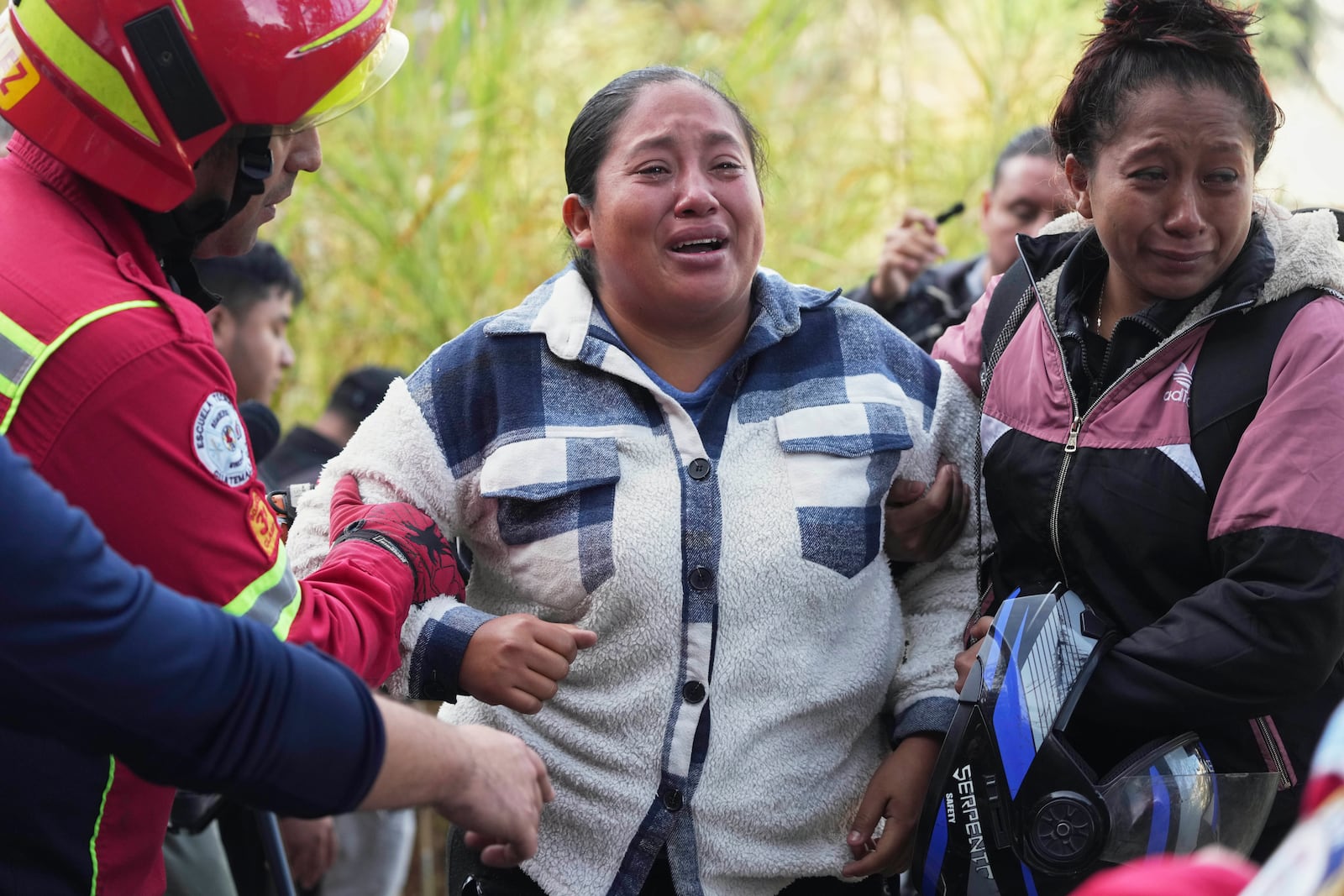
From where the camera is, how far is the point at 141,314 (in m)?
1.61

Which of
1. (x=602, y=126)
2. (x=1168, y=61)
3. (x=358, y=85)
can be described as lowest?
(x=602, y=126)

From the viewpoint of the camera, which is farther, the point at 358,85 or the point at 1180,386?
the point at 1180,386

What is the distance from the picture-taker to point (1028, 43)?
5746 mm

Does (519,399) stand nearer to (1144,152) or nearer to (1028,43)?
(1144,152)

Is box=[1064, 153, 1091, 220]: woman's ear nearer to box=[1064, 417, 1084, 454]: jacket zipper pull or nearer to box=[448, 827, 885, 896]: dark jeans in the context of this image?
box=[1064, 417, 1084, 454]: jacket zipper pull

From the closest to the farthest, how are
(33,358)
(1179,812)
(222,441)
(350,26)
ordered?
(33,358) → (222,441) → (350,26) → (1179,812)

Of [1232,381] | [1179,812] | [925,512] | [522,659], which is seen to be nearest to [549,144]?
[925,512]

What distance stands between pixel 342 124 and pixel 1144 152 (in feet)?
11.7

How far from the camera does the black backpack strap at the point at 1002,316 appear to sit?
2.41m

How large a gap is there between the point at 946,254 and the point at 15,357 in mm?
3471

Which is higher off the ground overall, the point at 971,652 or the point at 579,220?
the point at 579,220

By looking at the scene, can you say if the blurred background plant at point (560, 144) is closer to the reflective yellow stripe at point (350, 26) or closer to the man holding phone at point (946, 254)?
the man holding phone at point (946, 254)

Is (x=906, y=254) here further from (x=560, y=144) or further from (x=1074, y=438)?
(x=1074, y=438)

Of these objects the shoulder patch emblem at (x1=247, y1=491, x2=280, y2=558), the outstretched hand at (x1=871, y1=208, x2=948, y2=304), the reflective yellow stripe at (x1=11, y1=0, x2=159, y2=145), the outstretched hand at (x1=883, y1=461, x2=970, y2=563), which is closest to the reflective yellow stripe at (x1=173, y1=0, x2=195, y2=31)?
the reflective yellow stripe at (x1=11, y1=0, x2=159, y2=145)
